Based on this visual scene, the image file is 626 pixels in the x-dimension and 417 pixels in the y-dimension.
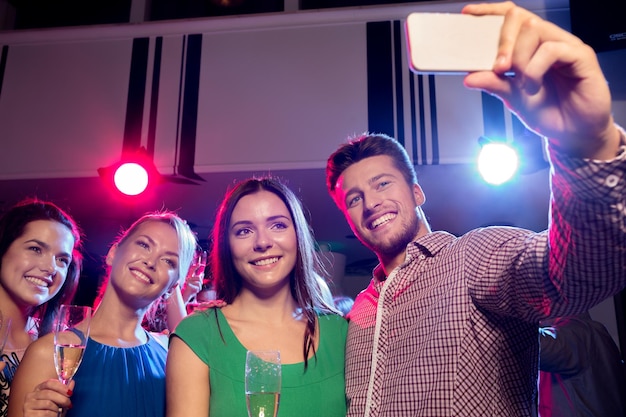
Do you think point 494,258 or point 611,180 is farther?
point 494,258

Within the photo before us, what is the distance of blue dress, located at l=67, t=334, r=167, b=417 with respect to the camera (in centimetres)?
208

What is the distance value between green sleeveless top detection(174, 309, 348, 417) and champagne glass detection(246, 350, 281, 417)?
0.38 meters

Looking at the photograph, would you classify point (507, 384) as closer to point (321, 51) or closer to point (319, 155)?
point (319, 155)

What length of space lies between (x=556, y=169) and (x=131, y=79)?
12.1 feet

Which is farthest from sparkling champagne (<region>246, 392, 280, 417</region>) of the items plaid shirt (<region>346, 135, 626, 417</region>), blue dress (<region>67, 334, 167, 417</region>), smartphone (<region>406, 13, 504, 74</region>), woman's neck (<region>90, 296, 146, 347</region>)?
woman's neck (<region>90, 296, 146, 347</region>)

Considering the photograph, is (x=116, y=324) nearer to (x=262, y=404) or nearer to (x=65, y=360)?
(x=65, y=360)

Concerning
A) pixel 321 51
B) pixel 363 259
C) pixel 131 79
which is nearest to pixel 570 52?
pixel 321 51

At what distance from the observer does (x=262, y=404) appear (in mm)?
1287

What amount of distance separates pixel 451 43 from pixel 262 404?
95 centimetres

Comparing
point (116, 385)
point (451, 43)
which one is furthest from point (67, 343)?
point (451, 43)

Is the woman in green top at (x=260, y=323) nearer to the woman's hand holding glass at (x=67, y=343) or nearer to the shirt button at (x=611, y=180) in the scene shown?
the woman's hand holding glass at (x=67, y=343)

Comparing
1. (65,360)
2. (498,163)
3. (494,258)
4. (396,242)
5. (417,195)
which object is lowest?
(65,360)

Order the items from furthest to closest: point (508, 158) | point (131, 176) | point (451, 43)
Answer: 1. point (131, 176)
2. point (508, 158)
3. point (451, 43)

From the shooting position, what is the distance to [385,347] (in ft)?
5.19
